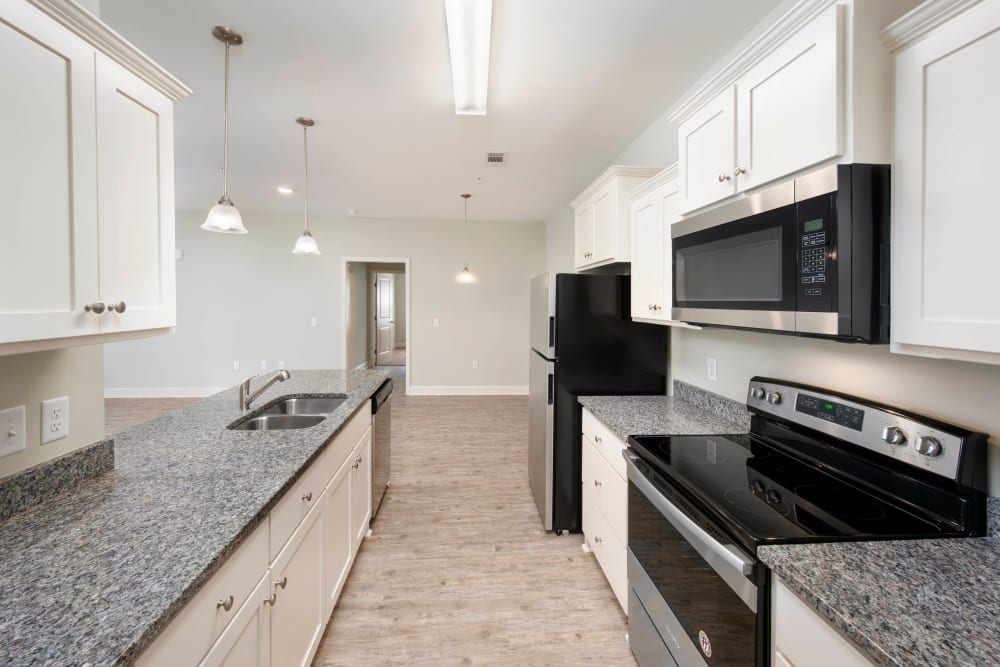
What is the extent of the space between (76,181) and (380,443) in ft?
6.94

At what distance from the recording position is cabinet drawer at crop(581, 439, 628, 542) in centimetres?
172

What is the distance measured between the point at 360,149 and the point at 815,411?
11.6 ft

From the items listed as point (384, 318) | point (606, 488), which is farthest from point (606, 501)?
point (384, 318)

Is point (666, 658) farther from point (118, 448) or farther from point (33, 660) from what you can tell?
point (118, 448)

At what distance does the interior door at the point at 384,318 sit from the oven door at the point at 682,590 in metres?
8.28

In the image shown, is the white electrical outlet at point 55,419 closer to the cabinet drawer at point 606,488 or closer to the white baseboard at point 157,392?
the cabinet drawer at point 606,488

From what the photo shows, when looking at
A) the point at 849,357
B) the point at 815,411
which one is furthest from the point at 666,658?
the point at 849,357

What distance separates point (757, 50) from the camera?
123 cm

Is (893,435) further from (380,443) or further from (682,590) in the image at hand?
(380,443)

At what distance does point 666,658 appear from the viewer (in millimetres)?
1298

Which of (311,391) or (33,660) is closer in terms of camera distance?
(33,660)

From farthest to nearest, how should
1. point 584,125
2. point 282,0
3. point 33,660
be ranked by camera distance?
point 584,125
point 282,0
point 33,660

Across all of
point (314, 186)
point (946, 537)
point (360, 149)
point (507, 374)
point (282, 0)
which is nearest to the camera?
point (946, 537)

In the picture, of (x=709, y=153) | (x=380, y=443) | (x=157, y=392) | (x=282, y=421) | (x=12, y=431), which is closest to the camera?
(x=12, y=431)
